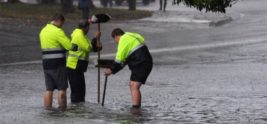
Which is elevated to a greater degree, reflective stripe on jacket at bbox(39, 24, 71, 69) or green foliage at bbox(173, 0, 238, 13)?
green foliage at bbox(173, 0, 238, 13)

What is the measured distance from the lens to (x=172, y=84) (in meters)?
17.9

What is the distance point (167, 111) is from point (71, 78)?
67.9 inches

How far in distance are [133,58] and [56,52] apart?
1252mm

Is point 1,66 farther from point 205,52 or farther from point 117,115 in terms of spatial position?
point 117,115

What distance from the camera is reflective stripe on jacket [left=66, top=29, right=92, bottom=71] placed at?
14219mm

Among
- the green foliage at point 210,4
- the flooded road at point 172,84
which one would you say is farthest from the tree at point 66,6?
the green foliage at point 210,4

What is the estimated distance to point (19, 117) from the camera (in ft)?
43.7

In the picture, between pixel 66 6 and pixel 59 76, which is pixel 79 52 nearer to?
pixel 59 76

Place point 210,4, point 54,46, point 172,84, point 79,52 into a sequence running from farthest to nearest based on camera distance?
point 172,84
point 79,52
point 54,46
point 210,4

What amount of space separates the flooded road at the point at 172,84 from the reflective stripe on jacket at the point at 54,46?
0.79 metres

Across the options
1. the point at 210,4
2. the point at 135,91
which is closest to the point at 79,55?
the point at 135,91

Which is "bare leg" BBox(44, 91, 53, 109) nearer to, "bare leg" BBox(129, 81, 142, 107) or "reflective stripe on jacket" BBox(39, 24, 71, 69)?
"reflective stripe on jacket" BBox(39, 24, 71, 69)

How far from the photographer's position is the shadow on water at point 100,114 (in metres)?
13.0

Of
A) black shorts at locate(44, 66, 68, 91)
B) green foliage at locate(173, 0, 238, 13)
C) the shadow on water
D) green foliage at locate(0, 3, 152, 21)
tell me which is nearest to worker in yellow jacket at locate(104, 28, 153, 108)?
the shadow on water
